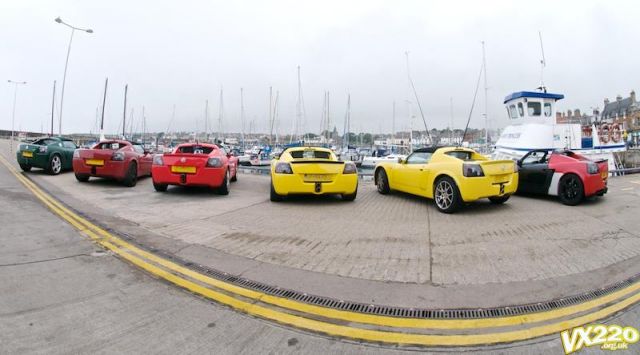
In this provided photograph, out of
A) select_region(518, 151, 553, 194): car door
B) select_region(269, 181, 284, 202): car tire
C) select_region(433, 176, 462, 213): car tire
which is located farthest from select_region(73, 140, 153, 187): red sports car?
select_region(518, 151, 553, 194): car door

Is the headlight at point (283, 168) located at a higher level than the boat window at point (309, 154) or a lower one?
lower

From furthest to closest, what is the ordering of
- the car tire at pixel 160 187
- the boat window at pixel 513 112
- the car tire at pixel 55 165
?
the boat window at pixel 513 112 < the car tire at pixel 55 165 < the car tire at pixel 160 187

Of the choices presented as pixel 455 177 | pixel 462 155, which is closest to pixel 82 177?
pixel 455 177

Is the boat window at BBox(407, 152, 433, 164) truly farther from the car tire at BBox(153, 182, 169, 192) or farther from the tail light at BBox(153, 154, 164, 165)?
the car tire at BBox(153, 182, 169, 192)

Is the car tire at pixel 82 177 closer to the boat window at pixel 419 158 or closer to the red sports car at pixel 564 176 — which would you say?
the boat window at pixel 419 158

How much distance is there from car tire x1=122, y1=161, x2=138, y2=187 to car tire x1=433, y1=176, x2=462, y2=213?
7.95m

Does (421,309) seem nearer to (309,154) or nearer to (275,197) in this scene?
(275,197)

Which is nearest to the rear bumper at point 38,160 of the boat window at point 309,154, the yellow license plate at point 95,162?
the yellow license plate at point 95,162

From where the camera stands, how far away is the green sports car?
11.3 metres

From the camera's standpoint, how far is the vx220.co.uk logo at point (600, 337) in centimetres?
237

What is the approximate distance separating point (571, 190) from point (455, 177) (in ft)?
10.8

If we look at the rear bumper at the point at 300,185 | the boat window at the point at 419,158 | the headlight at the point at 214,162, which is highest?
the boat window at the point at 419,158

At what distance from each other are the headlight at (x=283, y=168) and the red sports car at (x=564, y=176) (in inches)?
235

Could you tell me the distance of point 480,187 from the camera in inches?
259
